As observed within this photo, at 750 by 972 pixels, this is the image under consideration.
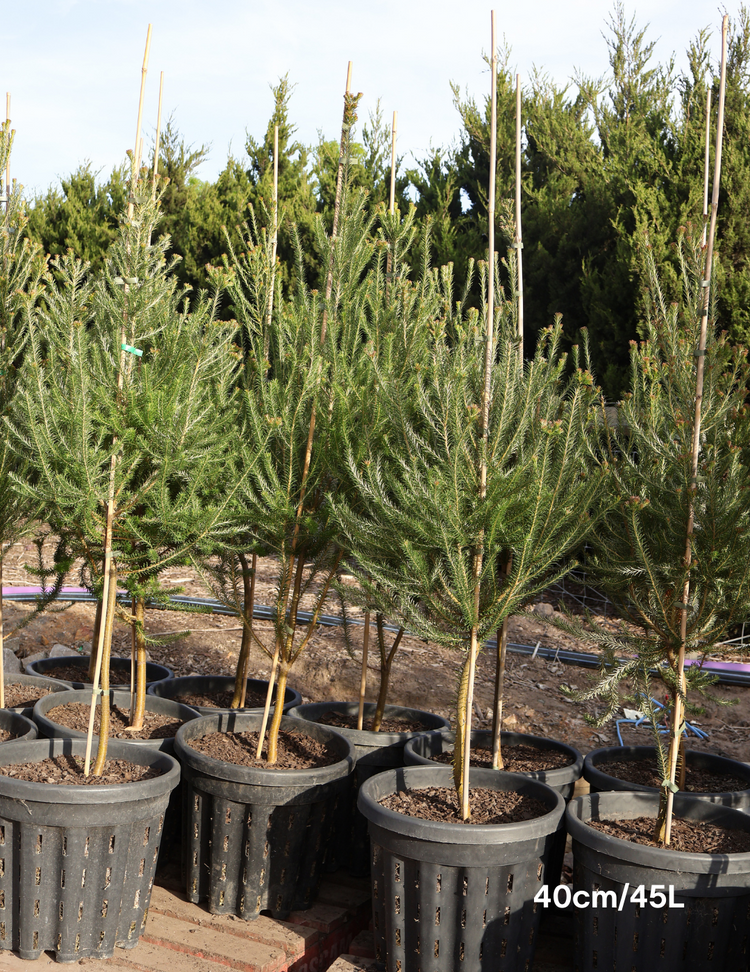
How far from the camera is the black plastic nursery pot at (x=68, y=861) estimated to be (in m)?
2.60

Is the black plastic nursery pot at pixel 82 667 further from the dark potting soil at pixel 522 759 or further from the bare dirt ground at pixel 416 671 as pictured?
the dark potting soil at pixel 522 759

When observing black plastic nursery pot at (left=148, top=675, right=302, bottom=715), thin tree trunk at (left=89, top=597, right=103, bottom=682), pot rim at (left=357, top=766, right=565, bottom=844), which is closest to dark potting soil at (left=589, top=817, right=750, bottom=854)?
pot rim at (left=357, top=766, right=565, bottom=844)

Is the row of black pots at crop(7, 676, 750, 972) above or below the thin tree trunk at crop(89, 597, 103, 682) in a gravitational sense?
below

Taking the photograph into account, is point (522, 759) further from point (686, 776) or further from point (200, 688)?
point (200, 688)

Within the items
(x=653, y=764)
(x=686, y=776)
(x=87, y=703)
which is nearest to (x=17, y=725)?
(x=87, y=703)

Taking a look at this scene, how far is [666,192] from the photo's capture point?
8.13 meters

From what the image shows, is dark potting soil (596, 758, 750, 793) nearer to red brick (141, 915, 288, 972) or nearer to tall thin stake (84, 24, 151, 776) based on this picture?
red brick (141, 915, 288, 972)

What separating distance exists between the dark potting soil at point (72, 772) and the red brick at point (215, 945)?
0.52m

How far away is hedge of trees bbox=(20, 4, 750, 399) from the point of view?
24.6ft

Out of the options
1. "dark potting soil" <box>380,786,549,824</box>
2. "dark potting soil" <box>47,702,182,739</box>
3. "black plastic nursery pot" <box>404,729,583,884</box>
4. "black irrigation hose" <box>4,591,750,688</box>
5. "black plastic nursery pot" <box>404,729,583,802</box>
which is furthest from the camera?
"black irrigation hose" <box>4,591,750,688</box>

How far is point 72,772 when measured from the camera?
294cm

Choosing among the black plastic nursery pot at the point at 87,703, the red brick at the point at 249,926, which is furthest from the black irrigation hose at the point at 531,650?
the red brick at the point at 249,926

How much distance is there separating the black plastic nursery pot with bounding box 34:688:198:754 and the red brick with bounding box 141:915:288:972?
0.64m

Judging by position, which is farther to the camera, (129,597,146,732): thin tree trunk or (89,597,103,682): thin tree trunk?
(89,597,103,682): thin tree trunk
